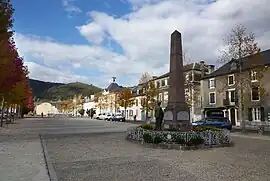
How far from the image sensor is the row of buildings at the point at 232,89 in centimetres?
3312

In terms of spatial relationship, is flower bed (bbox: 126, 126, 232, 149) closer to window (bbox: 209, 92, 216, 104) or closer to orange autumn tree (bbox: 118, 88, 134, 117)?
window (bbox: 209, 92, 216, 104)

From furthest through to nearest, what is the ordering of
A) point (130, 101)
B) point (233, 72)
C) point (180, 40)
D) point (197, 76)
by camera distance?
point (130, 101) < point (197, 76) < point (233, 72) < point (180, 40)

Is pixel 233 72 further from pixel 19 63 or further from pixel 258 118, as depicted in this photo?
pixel 19 63

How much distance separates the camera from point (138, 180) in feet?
24.6

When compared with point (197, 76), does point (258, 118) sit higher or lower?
lower

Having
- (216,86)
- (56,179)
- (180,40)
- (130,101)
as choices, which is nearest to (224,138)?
(180,40)

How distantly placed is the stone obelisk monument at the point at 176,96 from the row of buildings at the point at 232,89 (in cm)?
1486

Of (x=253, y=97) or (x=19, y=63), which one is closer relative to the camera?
(x=19, y=63)

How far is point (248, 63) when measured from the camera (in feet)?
116

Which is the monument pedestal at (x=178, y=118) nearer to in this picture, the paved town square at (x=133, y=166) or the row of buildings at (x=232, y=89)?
the paved town square at (x=133, y=166)

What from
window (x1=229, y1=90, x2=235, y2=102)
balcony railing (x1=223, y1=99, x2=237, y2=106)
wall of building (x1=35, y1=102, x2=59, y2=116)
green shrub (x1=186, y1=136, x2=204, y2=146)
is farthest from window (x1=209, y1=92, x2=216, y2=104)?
wall of building (x1=35, y1=102, x2=59, y2=116)

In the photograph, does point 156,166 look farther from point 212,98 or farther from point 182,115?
point 212,98

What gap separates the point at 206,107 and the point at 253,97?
10.6 m

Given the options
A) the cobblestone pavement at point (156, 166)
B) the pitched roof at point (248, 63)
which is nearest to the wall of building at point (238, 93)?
the pitched roof at point (248, 63)
